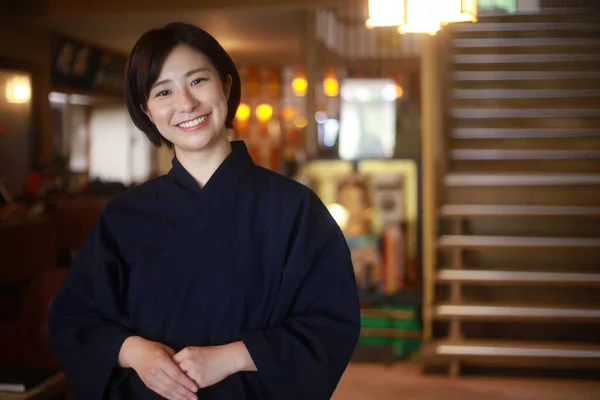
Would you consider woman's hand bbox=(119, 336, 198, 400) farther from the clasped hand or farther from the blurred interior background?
the blurred interior background

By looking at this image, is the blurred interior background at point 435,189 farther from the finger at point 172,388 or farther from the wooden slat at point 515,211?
the finger at point 172,388

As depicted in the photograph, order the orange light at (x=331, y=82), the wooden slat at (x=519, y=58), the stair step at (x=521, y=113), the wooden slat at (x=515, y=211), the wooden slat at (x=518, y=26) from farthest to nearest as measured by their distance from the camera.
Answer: the orange light at (x=331, y=82)
the wooden slat at (x=518, y=26)
the wooden slat at (x=519, y=58)
the stair step at (x=521, y=113)
the wooden slat at (x=515, y=211)

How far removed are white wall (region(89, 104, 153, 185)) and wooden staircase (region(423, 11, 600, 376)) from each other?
5.18m

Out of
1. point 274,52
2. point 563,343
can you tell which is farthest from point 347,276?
point 274,52

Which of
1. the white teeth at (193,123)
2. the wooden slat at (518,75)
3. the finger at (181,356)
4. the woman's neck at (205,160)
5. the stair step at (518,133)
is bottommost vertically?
the finger at (181,356)

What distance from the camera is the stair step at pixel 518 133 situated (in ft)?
18.5

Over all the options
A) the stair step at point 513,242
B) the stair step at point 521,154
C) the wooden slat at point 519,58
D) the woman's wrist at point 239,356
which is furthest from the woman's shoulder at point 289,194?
the wooden slat at point 519,58

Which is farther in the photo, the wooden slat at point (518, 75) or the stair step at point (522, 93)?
the wooden slat at point (518, 75)

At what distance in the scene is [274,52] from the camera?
9109 millimetres

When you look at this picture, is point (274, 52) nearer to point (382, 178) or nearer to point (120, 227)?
point (382, 178)

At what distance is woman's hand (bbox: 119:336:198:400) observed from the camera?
1213 millimetres

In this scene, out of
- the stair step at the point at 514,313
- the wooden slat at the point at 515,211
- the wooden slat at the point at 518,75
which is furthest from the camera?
the wooden slat at the point at 518,75

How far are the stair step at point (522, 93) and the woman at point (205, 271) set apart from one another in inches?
202

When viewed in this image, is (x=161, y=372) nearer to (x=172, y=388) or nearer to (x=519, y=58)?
(x=172, y=388)
